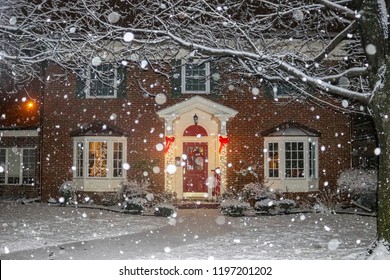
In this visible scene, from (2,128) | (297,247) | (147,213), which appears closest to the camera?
(297,247)

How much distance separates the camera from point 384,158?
25.3ft

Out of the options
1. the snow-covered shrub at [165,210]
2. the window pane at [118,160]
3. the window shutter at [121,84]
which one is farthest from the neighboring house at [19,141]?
the snow-covered shrub at [165,210]

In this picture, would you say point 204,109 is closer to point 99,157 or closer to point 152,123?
point 152,123

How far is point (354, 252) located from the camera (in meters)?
8.27

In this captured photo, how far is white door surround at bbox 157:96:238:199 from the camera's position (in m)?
16.4

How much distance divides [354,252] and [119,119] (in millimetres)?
11407

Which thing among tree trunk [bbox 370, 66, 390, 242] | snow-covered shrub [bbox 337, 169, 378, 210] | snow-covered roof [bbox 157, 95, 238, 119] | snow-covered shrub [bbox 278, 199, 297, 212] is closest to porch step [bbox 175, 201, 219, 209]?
snow-covered shrub [bbox 278, 199, 297, 212]

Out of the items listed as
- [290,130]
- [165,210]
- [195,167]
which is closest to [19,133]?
[195,167]

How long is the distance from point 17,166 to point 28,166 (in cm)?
65

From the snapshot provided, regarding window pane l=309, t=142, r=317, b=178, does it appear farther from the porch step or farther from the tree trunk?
the tree trunk

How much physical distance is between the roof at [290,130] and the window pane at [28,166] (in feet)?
38.3

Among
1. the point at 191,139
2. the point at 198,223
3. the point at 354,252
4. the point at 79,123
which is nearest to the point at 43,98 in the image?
the point at 79,123

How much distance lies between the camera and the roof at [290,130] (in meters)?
16.2

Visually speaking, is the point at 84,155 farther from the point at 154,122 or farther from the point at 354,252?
the point at 354,252
